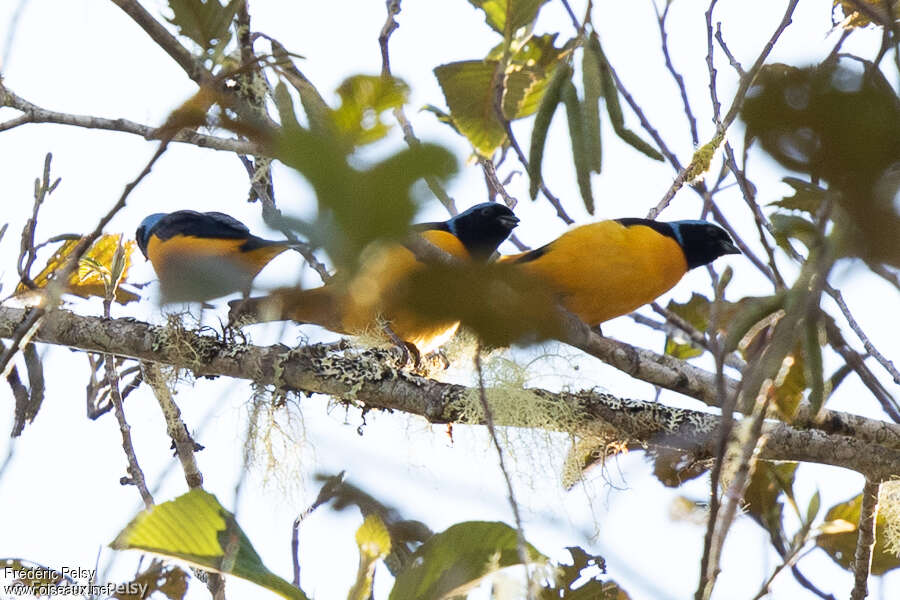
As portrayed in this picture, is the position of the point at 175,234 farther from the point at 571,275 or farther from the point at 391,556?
the point at 391,556

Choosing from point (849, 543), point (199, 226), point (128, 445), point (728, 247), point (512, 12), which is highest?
point (728, 247)

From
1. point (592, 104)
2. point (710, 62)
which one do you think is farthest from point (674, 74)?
point (592, 104)

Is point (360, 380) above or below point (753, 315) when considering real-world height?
above

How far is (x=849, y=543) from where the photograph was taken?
3.25m

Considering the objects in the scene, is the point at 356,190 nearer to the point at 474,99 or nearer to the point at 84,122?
the point at 474,99

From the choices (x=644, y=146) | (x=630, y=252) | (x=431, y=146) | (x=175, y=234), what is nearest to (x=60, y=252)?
(x=175, y=234)

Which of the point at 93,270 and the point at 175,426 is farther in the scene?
the point at 93,270

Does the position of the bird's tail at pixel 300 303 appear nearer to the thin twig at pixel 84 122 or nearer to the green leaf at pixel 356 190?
the green leaf at pixel 356 190

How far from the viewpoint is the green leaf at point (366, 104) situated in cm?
58

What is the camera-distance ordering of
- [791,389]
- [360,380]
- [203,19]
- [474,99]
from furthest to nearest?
[360,380]
[474,99]
[791,389]
[203,19]

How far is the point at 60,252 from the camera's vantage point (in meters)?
3.50

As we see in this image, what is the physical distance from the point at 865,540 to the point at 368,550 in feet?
5.94

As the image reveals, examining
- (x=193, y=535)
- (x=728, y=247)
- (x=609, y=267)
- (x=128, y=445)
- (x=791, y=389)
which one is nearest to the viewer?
(x=193, y=535)

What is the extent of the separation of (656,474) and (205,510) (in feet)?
7.27
